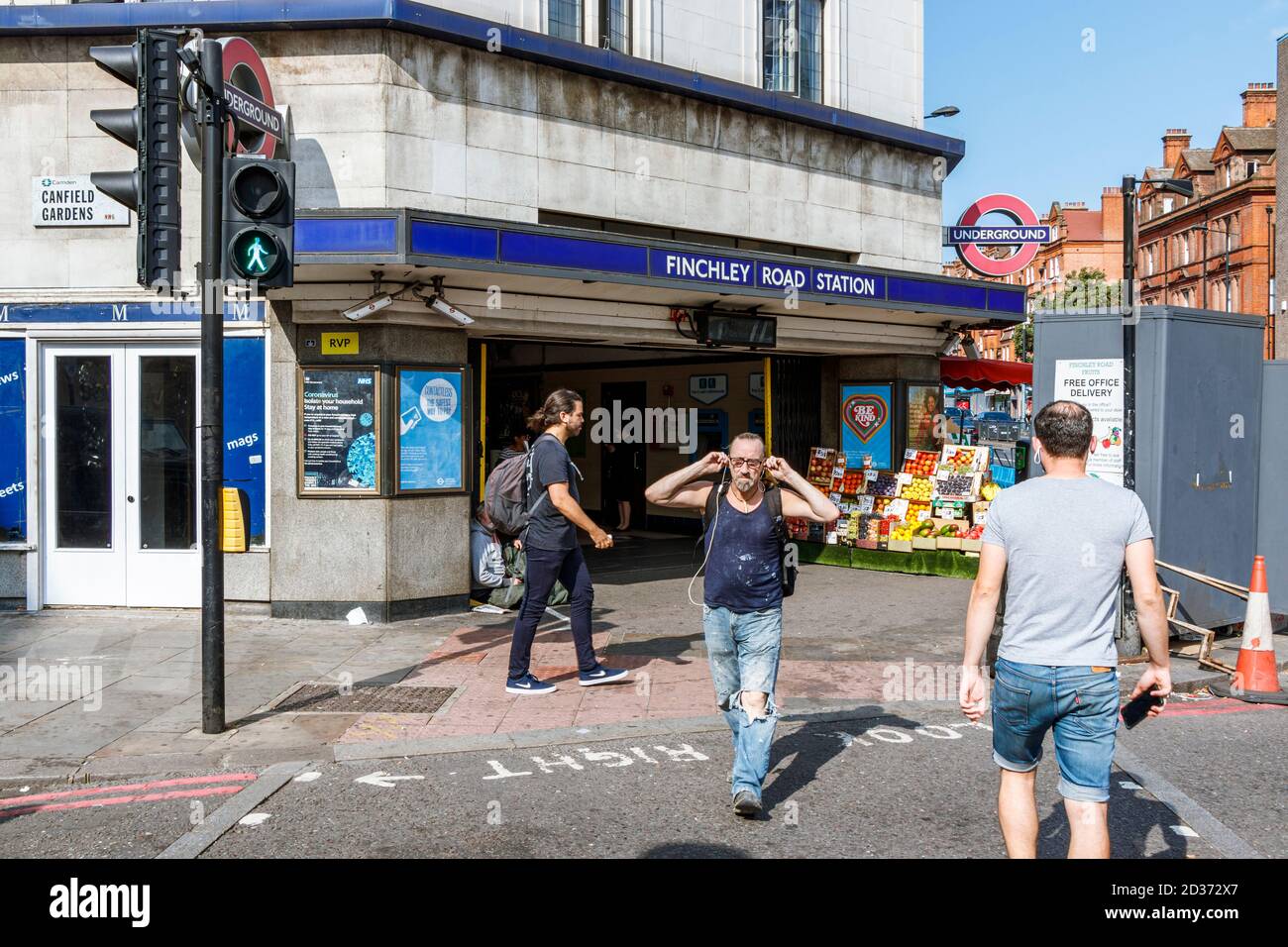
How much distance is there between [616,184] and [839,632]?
5318 millimetres

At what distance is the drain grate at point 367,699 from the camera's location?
287 inches

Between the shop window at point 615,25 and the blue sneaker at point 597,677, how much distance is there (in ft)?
24.1

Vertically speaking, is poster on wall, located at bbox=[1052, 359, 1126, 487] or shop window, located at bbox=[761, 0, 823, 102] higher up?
shop window, located at bbox=[761, 0, 823, 102]

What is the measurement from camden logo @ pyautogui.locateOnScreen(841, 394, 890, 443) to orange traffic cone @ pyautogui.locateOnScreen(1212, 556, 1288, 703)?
724 centimetres

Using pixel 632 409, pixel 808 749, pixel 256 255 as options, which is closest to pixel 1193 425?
pixel 808 749

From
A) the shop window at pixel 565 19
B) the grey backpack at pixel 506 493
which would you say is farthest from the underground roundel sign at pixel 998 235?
the grey backpack at pixel 506 493

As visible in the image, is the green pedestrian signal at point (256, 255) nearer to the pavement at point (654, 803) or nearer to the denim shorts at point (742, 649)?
the pavement at point (654, 803)

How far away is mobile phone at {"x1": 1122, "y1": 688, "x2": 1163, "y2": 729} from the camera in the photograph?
4.05 meters

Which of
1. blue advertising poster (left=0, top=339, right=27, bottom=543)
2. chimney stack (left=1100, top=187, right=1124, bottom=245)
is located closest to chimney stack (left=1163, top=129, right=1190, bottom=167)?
chimney stack (left=1100, top=187, right=1124, bottom=245)

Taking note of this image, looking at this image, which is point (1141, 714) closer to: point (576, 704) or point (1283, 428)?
point (576, 704)

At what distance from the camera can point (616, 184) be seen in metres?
11.9

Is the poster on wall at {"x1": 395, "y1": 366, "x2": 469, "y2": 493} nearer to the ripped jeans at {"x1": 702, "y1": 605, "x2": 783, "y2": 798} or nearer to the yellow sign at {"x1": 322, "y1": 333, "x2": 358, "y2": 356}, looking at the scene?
the yellow sign at {"x1": 322, "y1": 333, "x2": 358, "y2": 356}

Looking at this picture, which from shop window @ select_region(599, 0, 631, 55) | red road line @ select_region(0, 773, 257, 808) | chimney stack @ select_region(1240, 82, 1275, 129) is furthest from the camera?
chimney stack @ select_region(1240, 82, 1275, 129)
